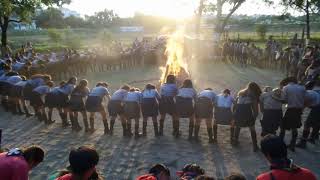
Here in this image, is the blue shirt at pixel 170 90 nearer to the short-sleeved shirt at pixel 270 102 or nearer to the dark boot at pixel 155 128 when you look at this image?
the dark boot at pixel 155 128

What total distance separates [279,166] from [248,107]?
6.33 metres

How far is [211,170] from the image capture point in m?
9.87

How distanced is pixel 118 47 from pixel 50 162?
17.8 m

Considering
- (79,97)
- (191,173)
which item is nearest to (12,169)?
(191,173)

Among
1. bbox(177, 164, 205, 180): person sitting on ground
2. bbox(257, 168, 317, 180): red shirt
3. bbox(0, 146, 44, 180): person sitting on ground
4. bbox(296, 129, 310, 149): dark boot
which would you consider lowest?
bbox(296, 129, 310, 149): dark boot

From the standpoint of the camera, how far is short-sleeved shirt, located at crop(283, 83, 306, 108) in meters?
10.6

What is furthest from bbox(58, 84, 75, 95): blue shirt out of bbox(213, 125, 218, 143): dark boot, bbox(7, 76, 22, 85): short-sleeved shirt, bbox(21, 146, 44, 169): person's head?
bbox(21, 146, 44, 169): person's head

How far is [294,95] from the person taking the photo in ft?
34.7

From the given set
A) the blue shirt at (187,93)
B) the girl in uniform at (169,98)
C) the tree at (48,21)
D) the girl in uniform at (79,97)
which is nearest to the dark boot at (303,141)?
the blue shirt at (187,93)

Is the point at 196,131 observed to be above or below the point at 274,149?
below

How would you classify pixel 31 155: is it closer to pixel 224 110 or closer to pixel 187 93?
pixel 224 110

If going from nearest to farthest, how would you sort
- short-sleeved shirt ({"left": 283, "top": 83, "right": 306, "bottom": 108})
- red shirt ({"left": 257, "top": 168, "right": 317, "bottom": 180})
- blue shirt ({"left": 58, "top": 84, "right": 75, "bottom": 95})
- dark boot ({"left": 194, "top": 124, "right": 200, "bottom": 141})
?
red shirt ({"left": 257, "top": 168, "right": 317, "bottom": 180}), short-sleeved shirt ({"left": 283, "top": 83, "right": 306, "bottom": 108}), dark boot ({"left": 194, "top": 124, "right": 200, "bottom": 141}), blue shirt ({"left": 58, "top": 84, "right": 75, "bottom": 95})

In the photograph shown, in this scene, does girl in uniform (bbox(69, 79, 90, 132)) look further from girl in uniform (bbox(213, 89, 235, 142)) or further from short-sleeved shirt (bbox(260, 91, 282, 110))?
short-sleeved shirt (bbox(260, 91, 282, 110))

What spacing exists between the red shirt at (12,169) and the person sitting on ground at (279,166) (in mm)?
2579
